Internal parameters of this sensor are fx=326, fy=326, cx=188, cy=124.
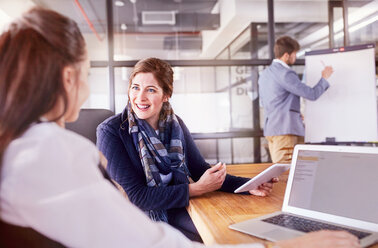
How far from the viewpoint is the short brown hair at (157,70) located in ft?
5.56

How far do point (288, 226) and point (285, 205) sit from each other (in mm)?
165

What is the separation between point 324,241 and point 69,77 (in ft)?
1.95

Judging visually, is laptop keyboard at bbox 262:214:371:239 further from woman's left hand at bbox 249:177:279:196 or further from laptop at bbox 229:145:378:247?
woman's left hand at bbox 249:177:279:196

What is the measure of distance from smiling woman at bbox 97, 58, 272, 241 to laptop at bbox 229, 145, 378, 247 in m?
0.25

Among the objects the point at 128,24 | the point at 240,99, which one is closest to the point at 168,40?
the point at 128,24

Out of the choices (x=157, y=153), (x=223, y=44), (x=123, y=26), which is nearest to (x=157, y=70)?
(x=157, y=153)

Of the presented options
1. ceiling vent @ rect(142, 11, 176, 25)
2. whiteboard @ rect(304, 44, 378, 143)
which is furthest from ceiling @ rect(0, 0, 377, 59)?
whiteboard @ rect(304, 44, 378, 143)

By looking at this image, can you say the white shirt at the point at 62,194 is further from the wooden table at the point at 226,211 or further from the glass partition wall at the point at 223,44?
the glass partition wall at the point at 223,44

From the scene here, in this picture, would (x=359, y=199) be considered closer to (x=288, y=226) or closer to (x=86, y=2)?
(x=288, y=226)

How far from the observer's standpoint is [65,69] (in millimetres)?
593

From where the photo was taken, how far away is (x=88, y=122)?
66.8 inches

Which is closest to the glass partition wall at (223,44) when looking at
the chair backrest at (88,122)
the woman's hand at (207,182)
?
the chair backrest at (88,122)

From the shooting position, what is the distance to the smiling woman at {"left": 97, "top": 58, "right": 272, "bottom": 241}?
4.24ft

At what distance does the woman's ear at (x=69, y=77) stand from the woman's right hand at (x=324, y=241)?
52 centimetres
